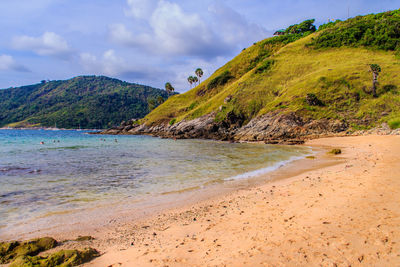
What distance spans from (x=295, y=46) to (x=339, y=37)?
617 inches

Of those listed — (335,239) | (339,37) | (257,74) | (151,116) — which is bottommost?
(335,239)

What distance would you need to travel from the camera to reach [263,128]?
186ft

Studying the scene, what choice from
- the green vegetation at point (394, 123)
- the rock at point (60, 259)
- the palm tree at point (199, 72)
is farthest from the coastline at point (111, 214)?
the palm tree at point (199, 72)

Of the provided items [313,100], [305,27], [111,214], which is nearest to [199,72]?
[305,27]

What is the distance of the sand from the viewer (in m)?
4.66

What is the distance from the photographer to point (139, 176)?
15.6 metres

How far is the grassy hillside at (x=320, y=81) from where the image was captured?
167ft

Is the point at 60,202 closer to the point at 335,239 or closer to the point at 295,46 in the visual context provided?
the point at 335,239

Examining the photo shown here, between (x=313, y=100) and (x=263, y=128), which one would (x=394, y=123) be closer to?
(x=313, y=100)

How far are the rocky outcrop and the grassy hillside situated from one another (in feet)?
7.43

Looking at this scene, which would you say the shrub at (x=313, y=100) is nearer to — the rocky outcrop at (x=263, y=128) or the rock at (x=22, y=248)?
the rocky outcrop at (x=263, y=128)

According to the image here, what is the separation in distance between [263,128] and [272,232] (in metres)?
53.0

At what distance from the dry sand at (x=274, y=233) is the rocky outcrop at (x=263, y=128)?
36.2 meters

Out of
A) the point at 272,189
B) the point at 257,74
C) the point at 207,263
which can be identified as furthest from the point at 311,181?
the point at 257,74
